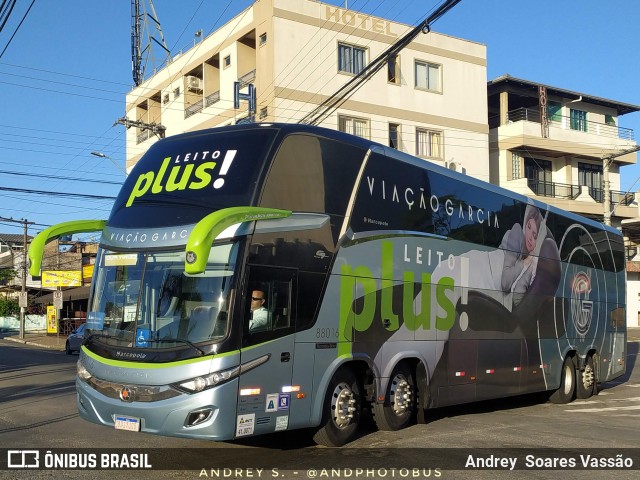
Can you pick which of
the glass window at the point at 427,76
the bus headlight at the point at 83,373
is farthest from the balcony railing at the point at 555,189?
the bus headlight at the point at 83,373

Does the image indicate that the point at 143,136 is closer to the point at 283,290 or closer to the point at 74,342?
the point at 74,342

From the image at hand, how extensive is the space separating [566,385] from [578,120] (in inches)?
1203

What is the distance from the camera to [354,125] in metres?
32.7

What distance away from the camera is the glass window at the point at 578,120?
43.3 metres

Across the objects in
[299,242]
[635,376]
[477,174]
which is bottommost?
[635,376]

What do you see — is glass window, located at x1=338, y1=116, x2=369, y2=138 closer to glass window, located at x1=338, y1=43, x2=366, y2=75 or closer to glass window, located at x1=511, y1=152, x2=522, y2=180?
glass window, located at x1=338, y1=43, x2=366, y2=75

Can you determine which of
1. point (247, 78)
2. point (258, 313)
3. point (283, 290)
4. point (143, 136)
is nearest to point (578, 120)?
point (247, 78)

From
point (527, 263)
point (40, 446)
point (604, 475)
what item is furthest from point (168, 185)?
point (527, 263)

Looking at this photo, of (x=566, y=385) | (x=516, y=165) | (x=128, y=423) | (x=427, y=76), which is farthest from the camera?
(x=516, y=165)

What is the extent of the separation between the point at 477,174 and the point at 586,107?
38.7 ft

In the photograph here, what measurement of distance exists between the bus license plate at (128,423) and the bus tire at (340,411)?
8.16 ft

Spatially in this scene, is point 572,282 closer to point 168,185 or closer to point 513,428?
point 513,428

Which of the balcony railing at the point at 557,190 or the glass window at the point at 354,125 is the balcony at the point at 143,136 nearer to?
the glass window at the point at 354,125

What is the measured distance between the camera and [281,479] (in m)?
8.00
